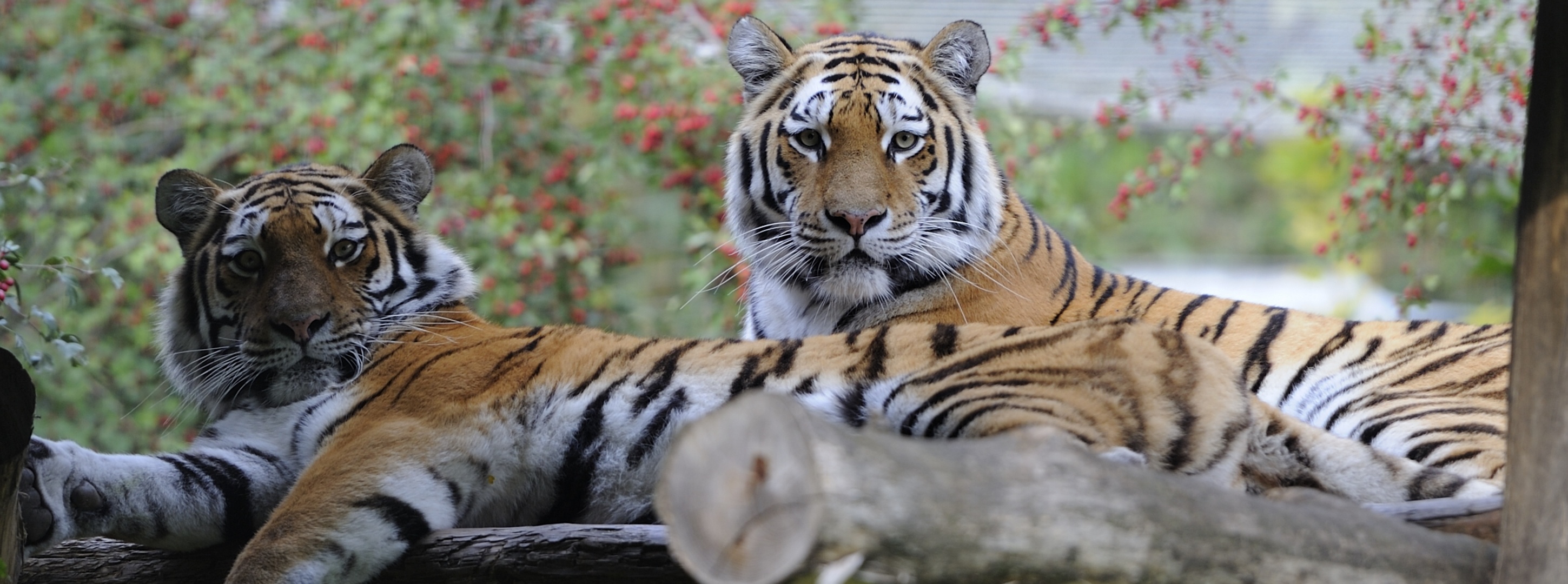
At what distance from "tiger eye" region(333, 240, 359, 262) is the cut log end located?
1.92m

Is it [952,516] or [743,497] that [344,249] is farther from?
[952,516]

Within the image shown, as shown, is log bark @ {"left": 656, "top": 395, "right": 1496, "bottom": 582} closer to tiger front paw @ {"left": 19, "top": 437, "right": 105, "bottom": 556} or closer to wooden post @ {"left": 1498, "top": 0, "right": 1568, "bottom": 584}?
wooden post @ {"left": 1498, "top": 0, "right": 1568, "bottom": 584}

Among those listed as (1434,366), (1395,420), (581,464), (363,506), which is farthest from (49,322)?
(1434,366)

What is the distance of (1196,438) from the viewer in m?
2.29

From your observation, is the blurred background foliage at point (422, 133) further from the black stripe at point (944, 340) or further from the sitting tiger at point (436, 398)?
the black stripe at point (944, 340)

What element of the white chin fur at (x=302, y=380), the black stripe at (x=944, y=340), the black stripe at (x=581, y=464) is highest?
the black stripe at (x=944, y=340)

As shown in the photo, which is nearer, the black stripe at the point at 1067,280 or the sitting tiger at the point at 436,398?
the sitting tiger at the point at 436,398

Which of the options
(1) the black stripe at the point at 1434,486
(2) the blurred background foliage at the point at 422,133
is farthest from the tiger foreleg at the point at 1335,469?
(2) the blurred background foliage at the point at 422,133

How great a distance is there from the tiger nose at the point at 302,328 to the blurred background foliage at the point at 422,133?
7.78 feet

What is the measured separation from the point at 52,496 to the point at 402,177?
1211mm

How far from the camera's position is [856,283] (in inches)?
137

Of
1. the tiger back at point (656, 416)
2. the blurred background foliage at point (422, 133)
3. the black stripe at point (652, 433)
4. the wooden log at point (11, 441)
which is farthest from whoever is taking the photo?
the blurred background foliage at point (422, 133)

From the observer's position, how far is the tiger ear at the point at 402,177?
3346 mm

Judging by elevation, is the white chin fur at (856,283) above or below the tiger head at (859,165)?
below
